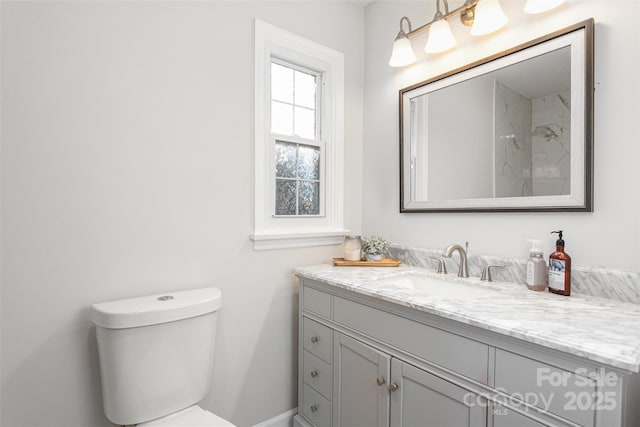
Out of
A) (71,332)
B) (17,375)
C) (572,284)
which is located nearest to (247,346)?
(71,332)

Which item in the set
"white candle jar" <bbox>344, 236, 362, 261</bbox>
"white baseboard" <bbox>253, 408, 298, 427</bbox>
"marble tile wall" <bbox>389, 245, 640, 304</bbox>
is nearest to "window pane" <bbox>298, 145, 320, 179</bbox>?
"white candle jar" <bbox>344, 236, 362, 261</bbox>

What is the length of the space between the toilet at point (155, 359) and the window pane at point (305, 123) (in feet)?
3.60

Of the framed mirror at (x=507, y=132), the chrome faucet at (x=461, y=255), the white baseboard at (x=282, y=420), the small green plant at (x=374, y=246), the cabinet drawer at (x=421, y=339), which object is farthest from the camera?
the small green plant at (x=374, y=246)

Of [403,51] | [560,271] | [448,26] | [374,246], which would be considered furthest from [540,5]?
[374,246]

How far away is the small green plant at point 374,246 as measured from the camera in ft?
6.18

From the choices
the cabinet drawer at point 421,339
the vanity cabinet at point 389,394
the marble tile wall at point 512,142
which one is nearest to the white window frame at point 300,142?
the cabinet drawer at point 421,339

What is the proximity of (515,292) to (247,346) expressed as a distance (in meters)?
1.27

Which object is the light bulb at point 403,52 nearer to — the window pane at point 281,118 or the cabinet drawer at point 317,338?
the window pane at point 281,118

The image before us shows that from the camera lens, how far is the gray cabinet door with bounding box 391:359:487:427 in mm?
990

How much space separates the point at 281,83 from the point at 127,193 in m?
1.02

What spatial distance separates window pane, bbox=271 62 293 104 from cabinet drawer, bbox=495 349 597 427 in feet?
5.23

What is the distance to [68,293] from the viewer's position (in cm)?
124

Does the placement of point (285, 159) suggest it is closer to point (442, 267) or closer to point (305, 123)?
point (305, 123)

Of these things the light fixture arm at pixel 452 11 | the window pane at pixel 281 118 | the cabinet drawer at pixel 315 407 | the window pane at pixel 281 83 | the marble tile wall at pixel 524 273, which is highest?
the light fixture arm at pixel 452 11
